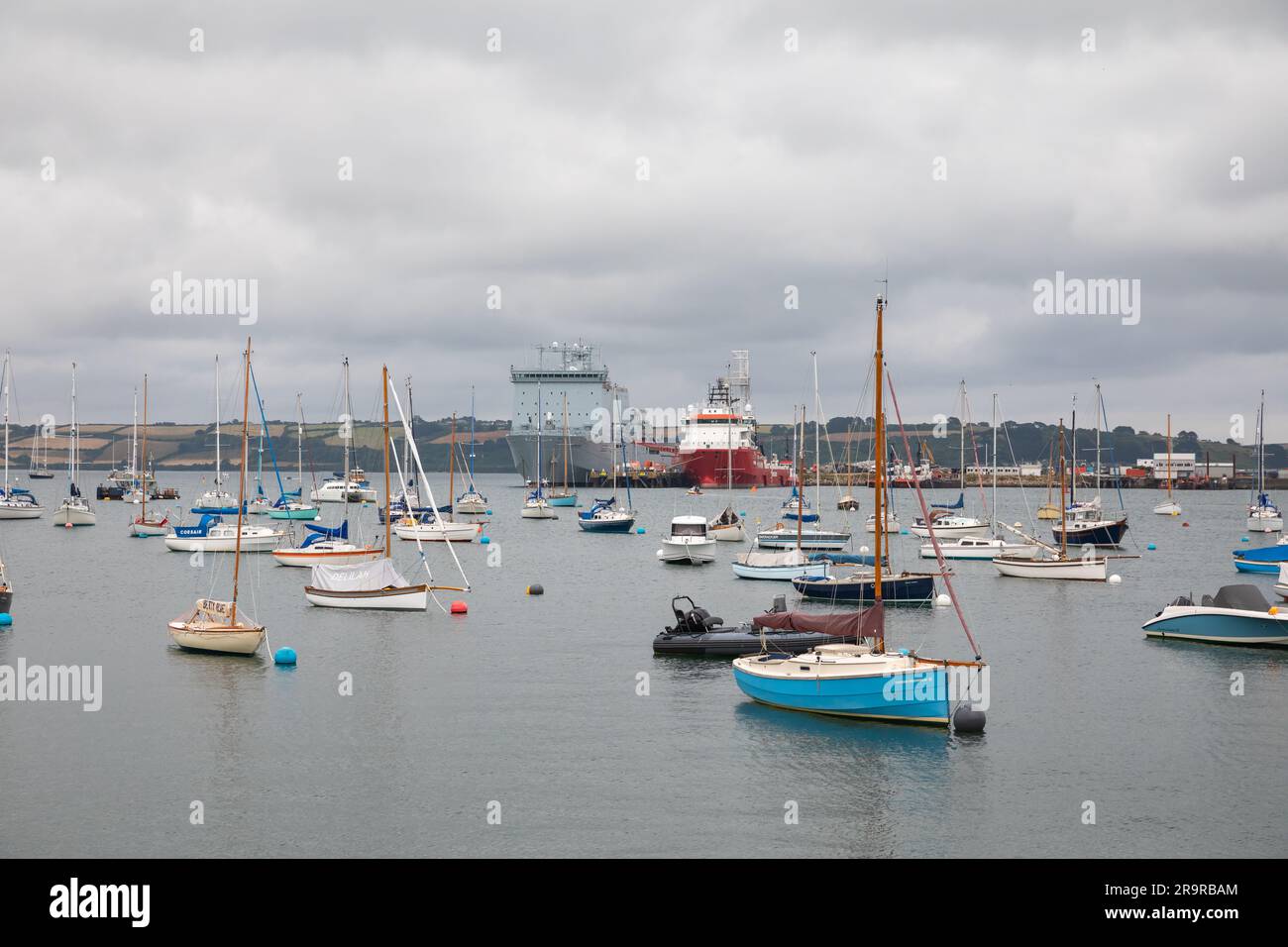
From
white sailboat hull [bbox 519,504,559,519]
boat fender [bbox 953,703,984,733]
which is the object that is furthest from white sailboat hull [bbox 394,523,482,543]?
boat fender [bbox 953,703,984,733]

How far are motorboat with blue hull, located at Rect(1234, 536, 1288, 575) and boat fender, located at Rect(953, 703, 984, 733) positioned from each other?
4457 centimetres

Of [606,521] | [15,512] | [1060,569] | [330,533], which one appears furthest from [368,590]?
[15,512]

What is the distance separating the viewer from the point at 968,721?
26922mm

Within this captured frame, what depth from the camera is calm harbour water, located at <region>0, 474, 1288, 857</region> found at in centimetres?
2058

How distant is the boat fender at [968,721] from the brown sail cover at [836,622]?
8.25 feet

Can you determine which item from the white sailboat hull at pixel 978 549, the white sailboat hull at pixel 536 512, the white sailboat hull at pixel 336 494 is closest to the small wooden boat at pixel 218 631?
the white sailboat hull at pixel 978 549

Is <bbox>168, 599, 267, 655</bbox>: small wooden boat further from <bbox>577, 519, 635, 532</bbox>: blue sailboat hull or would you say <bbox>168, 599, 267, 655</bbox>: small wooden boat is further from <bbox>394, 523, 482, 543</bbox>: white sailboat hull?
<bbox>577, 519, 635, 532</bbox>: blue sailboat hull

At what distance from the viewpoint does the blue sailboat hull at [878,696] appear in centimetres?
2680

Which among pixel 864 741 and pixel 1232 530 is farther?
pixel 1232 530

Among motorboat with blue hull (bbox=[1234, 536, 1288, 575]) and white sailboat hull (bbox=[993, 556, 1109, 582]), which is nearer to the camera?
white sailboat hull (bbox=[993, 556, 1109, 582])
